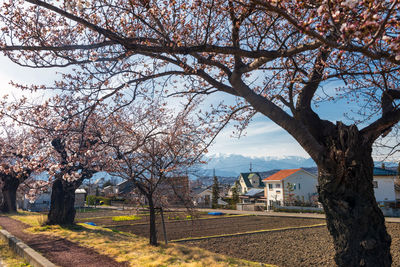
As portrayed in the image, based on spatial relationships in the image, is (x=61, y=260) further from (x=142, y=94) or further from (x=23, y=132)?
(x=23, y=132)

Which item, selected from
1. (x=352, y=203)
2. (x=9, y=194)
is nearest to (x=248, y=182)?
(x=9, y=194)

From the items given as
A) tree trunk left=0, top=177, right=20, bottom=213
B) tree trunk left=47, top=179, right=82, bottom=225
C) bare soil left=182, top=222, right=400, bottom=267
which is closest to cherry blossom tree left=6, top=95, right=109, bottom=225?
tree trunk left=47, top=179, right=82, bottom=225

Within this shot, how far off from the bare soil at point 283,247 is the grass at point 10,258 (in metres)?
6.06

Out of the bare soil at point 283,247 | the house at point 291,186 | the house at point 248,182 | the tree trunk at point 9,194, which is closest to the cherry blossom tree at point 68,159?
the bare soil at point 283,247

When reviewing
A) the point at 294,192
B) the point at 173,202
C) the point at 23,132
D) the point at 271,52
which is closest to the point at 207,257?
the point at 173,202

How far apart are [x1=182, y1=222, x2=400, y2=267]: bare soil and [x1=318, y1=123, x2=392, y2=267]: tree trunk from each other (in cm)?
442

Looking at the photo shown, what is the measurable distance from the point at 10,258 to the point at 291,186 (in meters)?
35.3

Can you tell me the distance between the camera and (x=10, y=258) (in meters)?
7.67

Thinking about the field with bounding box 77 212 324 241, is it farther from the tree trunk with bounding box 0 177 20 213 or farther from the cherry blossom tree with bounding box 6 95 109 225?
the tree trunk with bounding box 0 177 20 213

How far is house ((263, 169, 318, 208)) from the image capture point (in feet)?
126

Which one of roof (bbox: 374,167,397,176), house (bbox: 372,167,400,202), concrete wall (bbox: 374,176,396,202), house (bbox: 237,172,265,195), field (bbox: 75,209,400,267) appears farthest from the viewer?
house (bbox: 237,172,265,195)

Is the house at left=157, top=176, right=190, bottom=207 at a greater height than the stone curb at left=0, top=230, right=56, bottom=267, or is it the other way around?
the house at left=157, top=176, right=190, bottom=207

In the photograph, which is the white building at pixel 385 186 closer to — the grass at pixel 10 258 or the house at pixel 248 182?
the house at pixel 248 182

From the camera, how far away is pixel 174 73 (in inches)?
241
